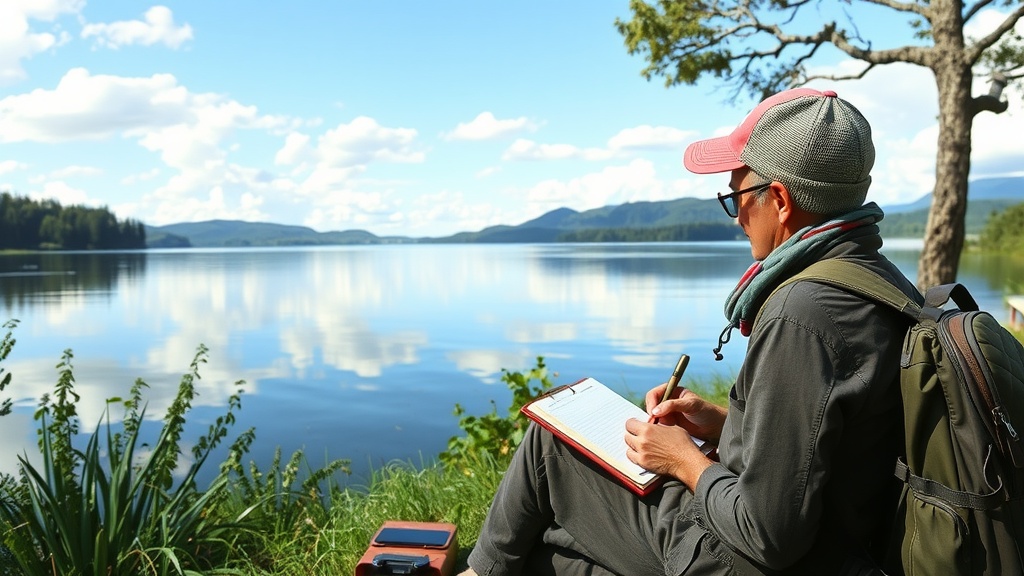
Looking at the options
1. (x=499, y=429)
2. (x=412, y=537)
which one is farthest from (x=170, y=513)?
(x=499, y=429)

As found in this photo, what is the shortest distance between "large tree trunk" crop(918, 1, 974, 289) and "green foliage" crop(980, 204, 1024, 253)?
4758 centimetres

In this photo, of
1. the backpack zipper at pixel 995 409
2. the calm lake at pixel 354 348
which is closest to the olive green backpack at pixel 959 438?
the backpack zipper at pixel 995 409

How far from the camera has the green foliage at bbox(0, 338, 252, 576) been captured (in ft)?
10.2

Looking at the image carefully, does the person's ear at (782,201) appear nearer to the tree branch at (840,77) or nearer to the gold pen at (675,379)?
the gold pen at (675,379)

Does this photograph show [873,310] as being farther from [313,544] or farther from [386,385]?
[386,385]

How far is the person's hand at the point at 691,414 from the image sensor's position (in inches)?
96.0

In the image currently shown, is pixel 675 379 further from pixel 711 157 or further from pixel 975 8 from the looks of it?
pixel 975 8

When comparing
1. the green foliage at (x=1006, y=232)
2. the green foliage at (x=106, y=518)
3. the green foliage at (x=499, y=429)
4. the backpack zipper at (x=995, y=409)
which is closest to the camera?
the backpack zipper at (x=995, y=409)

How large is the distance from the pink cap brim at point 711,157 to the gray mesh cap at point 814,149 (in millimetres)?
47

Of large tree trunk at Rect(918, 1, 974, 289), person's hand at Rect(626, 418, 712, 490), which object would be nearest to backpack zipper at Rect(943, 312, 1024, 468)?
person's hand at Rect(626, 418, 712, 490)

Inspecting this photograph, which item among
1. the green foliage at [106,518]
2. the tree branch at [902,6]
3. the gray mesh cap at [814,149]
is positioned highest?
the tree branch at [902,6]

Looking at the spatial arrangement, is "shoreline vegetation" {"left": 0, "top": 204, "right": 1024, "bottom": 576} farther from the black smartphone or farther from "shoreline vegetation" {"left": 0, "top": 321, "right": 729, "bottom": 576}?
the black smartphone

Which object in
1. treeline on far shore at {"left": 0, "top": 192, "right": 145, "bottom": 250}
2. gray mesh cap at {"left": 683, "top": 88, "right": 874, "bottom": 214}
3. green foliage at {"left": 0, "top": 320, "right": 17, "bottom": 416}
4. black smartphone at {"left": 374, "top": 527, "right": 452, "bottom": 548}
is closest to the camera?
gray mesh cap at {"left": 683, "top": 88, "right": 874, "bottom": 214}

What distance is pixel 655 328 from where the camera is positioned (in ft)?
53.7
